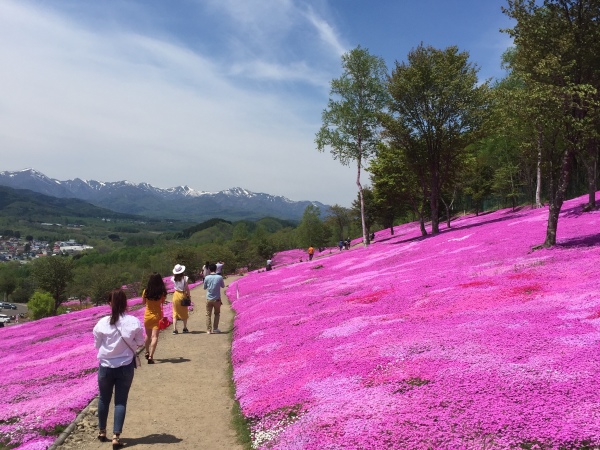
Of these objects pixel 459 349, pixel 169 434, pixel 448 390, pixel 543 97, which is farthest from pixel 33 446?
pixel 543 97

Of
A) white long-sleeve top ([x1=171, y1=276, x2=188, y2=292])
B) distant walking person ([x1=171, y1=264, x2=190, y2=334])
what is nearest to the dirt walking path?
distant walking person ([x1=171, y1=264, x2=190, y2=334])

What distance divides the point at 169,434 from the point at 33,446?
11.9 ft

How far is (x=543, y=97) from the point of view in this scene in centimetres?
2105

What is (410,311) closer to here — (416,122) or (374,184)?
(416,122)

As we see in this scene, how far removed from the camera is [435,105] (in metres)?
42.4

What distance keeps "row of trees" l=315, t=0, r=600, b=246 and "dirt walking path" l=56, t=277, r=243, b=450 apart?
20.2 metres

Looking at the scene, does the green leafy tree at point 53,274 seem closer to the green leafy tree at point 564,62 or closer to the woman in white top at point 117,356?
the woman in white top at point 117,356

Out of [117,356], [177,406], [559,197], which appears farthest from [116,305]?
[559,197]

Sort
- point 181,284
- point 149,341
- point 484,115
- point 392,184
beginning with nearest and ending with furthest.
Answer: point 149,341, point 181,284, point 484,115, point 392,184

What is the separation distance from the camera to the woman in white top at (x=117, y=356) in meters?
9.02

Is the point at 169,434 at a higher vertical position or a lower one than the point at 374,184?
lower

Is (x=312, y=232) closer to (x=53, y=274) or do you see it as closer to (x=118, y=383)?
(x=53, y=274)

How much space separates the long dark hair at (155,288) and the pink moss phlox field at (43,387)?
3.48 m

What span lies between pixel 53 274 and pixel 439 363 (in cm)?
8261
